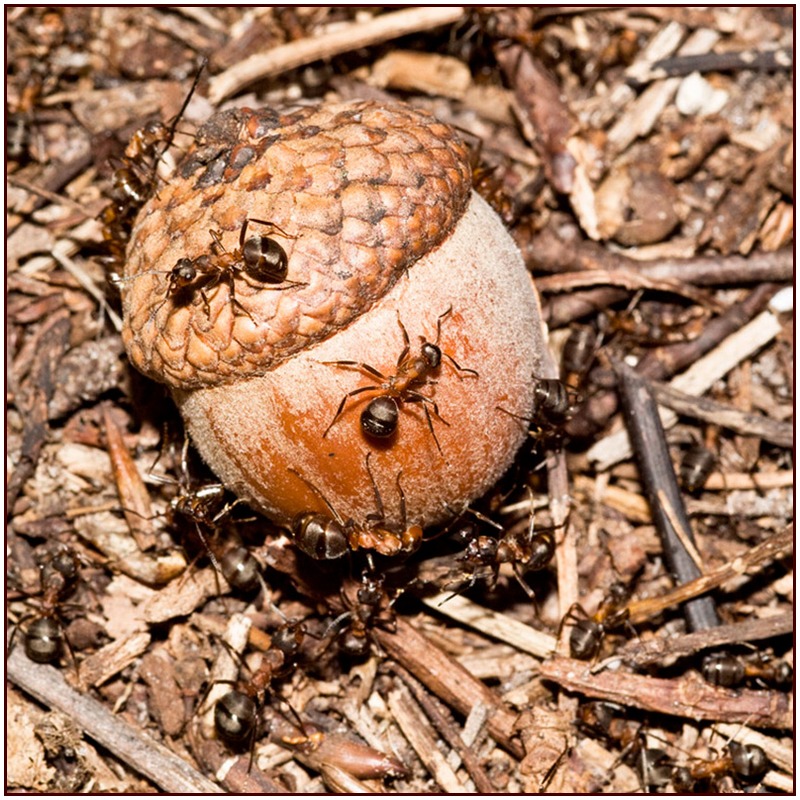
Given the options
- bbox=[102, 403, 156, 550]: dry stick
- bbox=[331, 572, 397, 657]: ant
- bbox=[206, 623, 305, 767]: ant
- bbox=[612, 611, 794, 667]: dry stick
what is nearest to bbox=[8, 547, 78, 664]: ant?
bbox=[102, 403, 156, 550]: dry stick

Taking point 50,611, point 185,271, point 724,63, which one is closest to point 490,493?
point 185,271

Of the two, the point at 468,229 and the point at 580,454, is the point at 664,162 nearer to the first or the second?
the point at 580,454

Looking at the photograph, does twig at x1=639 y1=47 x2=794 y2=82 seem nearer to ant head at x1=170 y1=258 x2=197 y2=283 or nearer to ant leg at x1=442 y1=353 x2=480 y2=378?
ant leg at x1=442 y1=353 x2=480 y2=378

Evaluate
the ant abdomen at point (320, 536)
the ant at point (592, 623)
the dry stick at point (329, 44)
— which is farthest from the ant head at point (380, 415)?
the dry stick at point (329, 44)

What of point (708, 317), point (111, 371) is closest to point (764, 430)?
point (708, 317)

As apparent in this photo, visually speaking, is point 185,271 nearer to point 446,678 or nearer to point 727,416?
point 446,678

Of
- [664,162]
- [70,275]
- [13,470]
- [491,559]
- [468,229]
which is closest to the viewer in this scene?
[468,229]
